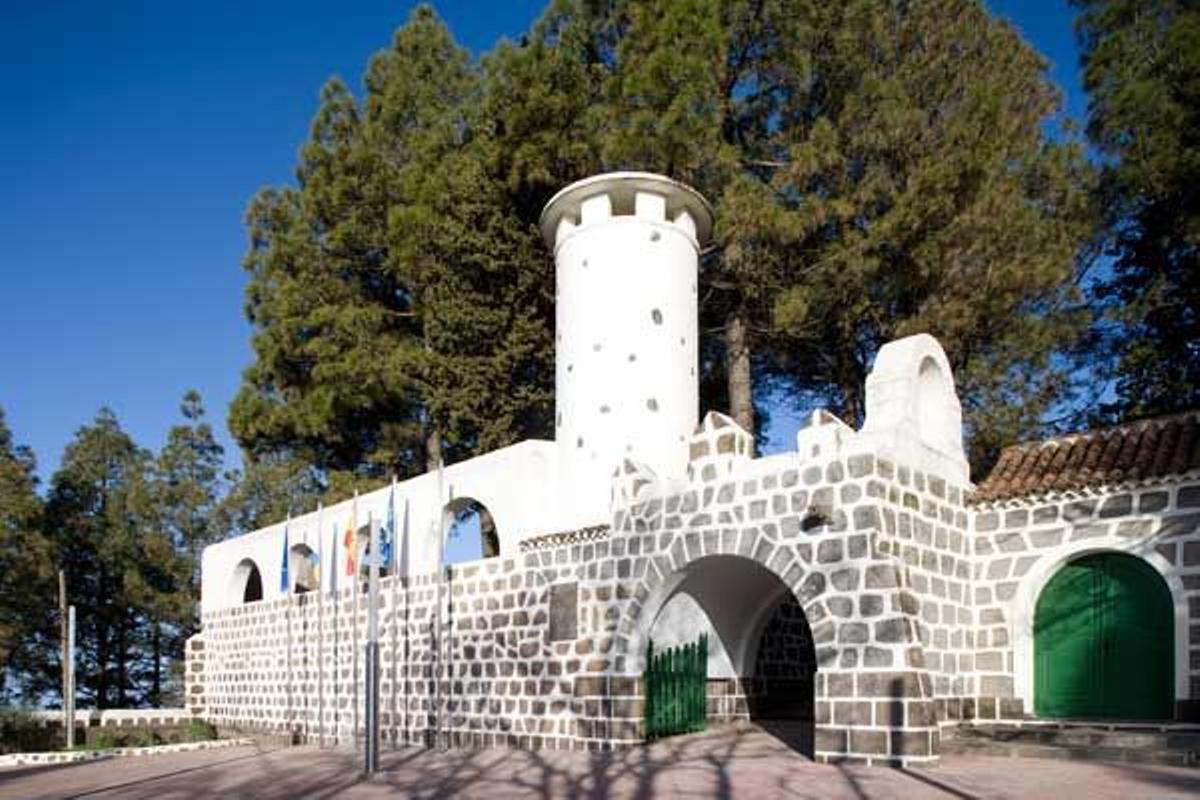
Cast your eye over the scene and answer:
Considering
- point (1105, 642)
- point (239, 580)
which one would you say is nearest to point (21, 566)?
point (239, 580)

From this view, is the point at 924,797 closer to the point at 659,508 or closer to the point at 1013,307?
the point at 659,508

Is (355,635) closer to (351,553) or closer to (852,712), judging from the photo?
(351,553)

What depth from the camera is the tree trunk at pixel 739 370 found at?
61.1 ft

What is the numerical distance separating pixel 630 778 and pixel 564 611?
363 cm

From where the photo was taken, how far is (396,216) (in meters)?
21.2

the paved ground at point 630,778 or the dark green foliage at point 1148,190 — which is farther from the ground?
the dark green foliage at point 1148,190

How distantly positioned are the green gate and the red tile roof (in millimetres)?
3815

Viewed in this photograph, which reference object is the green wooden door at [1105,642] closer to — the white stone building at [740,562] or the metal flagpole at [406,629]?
the white stone building at [740,562]

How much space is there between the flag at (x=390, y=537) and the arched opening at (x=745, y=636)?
4.26 m

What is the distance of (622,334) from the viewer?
47.3 ft

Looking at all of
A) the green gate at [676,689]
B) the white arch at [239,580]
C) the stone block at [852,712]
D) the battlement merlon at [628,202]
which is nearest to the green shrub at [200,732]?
the white arch at [239,580]

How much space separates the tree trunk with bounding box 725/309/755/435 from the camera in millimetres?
18609

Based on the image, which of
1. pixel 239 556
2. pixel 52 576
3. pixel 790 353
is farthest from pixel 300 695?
pixel 52 576

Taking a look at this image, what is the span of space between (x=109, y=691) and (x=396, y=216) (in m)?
18.2
